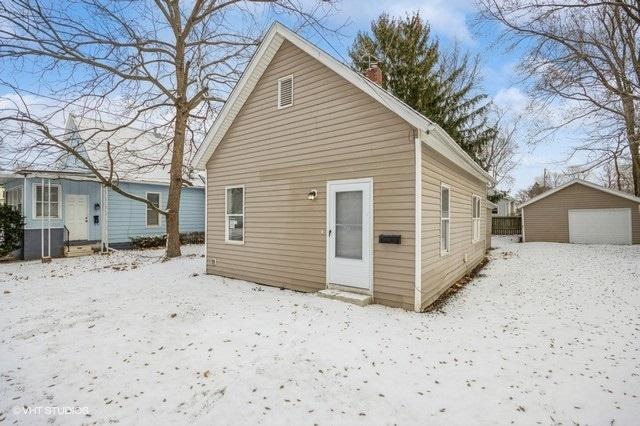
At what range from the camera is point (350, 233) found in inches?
261

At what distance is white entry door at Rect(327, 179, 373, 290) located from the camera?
632cm

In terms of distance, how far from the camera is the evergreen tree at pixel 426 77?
1903 cm

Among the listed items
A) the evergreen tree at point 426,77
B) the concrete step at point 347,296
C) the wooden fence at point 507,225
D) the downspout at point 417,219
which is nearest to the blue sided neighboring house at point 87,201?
the concrete step at point 347,296

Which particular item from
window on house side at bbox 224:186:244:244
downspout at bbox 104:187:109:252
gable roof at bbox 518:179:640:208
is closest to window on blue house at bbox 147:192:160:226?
downspout at bbox 104:187:109:252

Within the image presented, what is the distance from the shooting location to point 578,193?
18734mm

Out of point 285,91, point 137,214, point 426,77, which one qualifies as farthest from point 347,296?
point 426,77

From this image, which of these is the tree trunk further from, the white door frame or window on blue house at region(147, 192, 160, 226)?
the white door frame

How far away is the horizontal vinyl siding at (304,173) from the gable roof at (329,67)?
0.18m

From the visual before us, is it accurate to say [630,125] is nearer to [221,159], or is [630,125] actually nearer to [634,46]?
[634,46]

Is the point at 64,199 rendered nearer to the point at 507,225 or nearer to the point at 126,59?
the point at 126,59

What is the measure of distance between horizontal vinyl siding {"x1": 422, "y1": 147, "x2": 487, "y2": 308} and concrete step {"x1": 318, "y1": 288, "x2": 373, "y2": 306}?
1077 mm

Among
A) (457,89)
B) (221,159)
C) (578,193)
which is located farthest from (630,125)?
(221,159)

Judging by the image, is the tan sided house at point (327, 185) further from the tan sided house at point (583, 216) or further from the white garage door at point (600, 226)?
the white garage door at point (600, 226)

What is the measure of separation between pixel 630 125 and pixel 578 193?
5931mm
